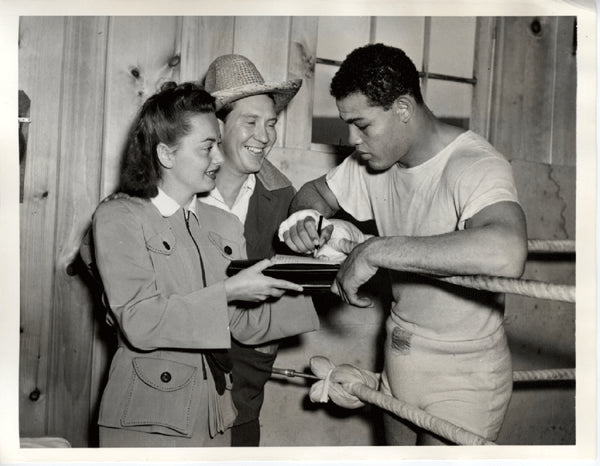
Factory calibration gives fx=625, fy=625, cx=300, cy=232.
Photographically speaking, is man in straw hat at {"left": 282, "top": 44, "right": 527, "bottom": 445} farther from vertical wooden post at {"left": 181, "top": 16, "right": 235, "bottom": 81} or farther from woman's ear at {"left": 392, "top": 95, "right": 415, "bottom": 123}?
vertical wooden post at {"left": 181, "top": 16, "right": 235, "bottom": 81}

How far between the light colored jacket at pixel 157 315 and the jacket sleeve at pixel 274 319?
0.16 ft

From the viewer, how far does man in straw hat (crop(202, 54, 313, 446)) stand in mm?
943

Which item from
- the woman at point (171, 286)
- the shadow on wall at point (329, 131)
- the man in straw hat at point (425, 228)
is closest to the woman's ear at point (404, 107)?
the man in straw hat at point (425, 228)

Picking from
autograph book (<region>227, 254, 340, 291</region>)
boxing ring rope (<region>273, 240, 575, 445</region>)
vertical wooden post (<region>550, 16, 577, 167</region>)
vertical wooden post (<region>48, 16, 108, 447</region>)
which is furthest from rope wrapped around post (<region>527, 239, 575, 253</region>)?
vertical wooden post (<region>48, 16, 108, 447</region>)

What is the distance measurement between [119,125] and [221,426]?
468 millimetres

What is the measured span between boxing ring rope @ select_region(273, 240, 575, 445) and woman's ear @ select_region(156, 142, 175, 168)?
36 centimetres

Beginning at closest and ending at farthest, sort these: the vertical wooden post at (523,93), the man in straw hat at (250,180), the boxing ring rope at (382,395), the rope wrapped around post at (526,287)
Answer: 1. the rope wrapped around post at (526,287)
2. the boxing ring rope at (382,395)
3. the man in straw hat at (250,180)
4. the vertical wooden post at (523,93)

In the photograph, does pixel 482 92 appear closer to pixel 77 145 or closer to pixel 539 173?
pixel 539 173

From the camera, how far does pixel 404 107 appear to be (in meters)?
0.92

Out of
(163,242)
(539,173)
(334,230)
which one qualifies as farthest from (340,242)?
(539,173)

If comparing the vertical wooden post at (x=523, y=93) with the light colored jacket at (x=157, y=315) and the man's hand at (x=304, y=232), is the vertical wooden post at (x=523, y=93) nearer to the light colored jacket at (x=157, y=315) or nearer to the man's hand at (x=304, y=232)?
the man's hand at (x=304, y=232)

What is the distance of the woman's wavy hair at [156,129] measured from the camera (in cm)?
88

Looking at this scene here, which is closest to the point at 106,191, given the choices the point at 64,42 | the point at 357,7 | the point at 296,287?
the point at 64,42

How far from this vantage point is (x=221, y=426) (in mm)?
892
